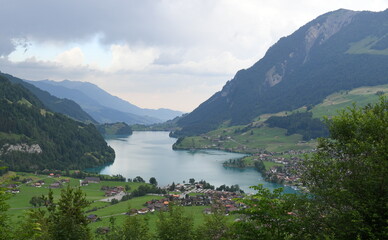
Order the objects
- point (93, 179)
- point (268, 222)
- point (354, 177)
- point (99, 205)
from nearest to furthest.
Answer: point (268, 222), point (354, 177), point (99, 205), point (93, 179)

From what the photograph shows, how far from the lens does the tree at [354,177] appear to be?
16.5 meters

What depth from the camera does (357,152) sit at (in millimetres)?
19000

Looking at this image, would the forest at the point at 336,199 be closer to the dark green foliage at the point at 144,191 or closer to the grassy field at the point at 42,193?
the grassy field at the point at 42,193

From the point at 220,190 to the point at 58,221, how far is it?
91.7m

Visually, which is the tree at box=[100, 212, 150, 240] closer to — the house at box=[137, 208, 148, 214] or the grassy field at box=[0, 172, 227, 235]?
the grassy field at box=[0, 172, 227, 235]

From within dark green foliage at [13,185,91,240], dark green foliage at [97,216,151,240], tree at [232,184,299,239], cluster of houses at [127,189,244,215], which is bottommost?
cluster of houses at [127,189,244,215]

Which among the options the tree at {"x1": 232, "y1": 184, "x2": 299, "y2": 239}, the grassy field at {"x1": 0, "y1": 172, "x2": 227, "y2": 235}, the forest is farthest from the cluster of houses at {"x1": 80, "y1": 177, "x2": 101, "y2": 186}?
the tree at {"x1": 232, "y1": 184, "x2": 299, "y2": 239}

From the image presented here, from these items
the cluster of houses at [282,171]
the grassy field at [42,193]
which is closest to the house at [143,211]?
the grassy field at [42,193]

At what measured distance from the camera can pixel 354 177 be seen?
61.6 ft

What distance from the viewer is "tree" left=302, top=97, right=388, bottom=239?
1652 centimetres

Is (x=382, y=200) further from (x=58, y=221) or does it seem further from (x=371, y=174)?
(x=58, y=221)

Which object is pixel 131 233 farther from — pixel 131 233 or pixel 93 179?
pixel 93 179

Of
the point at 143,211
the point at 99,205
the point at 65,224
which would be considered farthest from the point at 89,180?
the point at 65,224

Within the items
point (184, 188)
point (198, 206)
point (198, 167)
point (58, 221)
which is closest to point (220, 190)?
point (184, 188)
